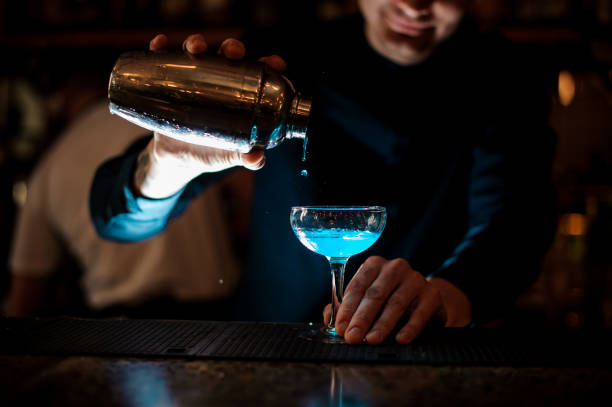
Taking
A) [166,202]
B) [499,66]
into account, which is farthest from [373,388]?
[499,66]

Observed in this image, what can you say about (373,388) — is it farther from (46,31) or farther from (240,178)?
(46,31)

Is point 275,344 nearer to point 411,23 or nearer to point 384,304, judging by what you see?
point 384,304

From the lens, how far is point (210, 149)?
1.24m

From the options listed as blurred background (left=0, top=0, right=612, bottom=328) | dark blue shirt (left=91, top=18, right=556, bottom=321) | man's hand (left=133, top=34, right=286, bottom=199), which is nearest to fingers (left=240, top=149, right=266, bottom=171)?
man's hand (left=133, top=34, right=286, bottom=199)

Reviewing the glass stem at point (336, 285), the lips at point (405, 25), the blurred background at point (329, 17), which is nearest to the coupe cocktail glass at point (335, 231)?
the glass stem at point (336, 285)

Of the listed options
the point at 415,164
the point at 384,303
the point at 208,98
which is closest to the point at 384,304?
the point at 384,303

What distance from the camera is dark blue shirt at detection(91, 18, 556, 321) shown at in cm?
172

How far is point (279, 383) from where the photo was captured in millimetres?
825

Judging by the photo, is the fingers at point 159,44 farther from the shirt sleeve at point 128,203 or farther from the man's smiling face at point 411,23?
the man's smiling face at point 411,23

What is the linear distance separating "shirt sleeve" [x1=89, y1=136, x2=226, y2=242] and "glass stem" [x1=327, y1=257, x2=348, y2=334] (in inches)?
18.0

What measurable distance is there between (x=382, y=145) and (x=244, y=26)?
1.27 metres

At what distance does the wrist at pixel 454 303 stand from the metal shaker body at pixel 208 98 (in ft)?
1.88

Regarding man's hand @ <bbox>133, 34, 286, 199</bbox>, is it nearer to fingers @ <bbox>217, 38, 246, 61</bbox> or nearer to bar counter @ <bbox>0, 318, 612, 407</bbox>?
fingers @ <bbox>217, 38, 246, 61</bbox>

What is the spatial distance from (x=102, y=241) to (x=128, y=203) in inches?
41.1
